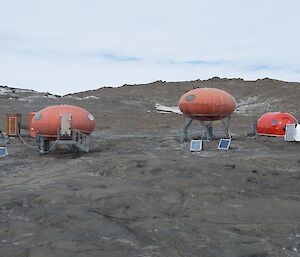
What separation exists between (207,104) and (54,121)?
6.93 metres

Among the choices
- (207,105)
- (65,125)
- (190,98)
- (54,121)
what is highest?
(190,98)

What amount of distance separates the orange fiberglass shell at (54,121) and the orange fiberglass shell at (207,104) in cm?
494

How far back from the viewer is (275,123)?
21750mm

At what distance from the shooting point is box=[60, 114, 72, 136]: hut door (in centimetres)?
1776

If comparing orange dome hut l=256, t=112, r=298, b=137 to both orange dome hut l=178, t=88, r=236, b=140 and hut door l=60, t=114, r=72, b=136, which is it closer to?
orange dome hut l=178, t=88, r=236, b=140

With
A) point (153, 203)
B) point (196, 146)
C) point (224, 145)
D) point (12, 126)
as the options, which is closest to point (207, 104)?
point (224, 145)

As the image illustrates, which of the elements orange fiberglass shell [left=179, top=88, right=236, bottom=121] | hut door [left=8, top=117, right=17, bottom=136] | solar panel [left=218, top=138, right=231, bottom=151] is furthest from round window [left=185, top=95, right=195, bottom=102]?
hut door [left=8, top=117, right=17, bottom=136]

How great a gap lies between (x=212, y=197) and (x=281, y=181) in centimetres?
300

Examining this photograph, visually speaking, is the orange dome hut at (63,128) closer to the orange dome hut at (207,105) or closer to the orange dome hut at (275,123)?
the orange dome hut at (207,105)

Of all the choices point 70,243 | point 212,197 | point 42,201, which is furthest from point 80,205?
point 212,197

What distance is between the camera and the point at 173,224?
8.41m

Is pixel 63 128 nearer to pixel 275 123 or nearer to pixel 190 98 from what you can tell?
pixel 190 98

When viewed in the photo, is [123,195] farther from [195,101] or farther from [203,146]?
[195,101]

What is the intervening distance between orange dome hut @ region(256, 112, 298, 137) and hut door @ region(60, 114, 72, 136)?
9.98m
